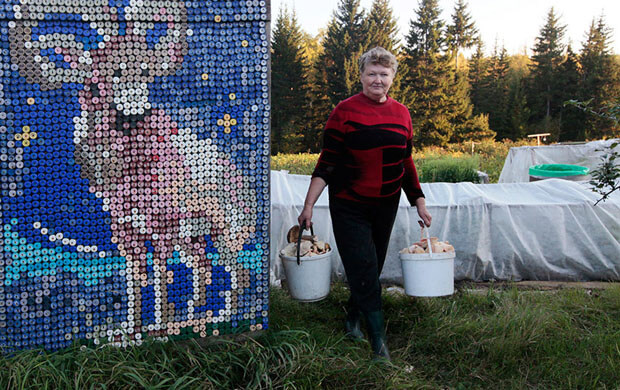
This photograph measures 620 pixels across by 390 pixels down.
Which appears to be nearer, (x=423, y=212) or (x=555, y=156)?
(x=423, y=212)

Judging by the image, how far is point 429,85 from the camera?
34.3 m

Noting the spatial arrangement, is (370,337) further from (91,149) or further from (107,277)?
(91,149)

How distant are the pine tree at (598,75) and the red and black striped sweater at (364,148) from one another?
36326 millimetres

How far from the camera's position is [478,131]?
115 ft

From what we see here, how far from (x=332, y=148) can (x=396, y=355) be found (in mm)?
1265

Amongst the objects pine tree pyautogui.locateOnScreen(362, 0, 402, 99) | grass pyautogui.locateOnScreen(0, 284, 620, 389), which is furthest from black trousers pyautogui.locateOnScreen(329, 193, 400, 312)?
pine tree pyautogui.locateOnScreen(362, 0, 402, 99)

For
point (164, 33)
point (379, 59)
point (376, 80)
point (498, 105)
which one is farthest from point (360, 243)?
point (498, 105)

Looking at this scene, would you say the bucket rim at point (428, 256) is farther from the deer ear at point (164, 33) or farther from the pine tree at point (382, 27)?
the pine tree at point (382, 27)

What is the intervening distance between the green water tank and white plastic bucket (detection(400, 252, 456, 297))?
4971 mm

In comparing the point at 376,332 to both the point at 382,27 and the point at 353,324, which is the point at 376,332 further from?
the point at 382,27

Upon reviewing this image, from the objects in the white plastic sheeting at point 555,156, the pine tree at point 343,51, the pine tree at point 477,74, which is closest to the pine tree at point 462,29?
the pine tree at point 477,74

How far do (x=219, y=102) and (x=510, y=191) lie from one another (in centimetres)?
372

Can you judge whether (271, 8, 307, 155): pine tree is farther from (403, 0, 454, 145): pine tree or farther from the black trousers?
the black trousers

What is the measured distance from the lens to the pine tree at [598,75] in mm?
35344
